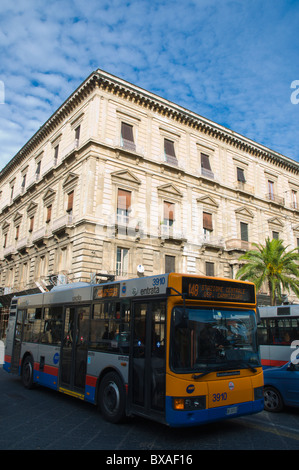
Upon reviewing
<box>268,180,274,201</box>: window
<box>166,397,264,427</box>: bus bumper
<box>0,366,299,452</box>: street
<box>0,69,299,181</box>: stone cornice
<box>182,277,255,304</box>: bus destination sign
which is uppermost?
<box>0,69,299,181</box>: stone cornice

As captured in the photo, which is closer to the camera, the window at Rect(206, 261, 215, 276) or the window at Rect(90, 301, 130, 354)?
the window at Rect(90, 301, 130, 354)

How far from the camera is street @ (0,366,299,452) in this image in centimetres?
530

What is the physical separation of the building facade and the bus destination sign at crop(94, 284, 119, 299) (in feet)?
39.1

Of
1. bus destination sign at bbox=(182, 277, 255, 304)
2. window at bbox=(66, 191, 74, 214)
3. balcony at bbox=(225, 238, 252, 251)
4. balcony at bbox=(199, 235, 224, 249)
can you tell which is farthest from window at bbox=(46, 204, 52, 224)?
bus destination sign at bbox=(182, 277, 255, 304)

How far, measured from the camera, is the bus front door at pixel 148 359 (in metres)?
5.73

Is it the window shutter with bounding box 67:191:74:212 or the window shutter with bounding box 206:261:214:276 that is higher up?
the window shutter with bounding box 67:191:74:212

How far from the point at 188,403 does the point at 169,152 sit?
21770mm

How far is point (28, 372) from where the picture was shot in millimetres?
10266

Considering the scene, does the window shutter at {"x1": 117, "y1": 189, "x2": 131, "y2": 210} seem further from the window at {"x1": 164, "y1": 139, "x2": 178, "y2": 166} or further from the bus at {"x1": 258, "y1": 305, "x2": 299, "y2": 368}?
the bus at {"x1": 258, "y1": 305, "x2": 299, "y2": 368}

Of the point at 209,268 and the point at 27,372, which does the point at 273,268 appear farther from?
the point at 27,372

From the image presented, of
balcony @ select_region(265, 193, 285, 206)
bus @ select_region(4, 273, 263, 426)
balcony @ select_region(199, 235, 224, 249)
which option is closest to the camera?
bus @ select_region(4, 273, 263, 426)

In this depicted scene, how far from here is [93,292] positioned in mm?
7980

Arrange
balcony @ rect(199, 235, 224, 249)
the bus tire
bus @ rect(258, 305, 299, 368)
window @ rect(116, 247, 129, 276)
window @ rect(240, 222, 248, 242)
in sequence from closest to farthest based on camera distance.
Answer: bus @ rect(258, 305, 299, 368)
the bus tire
window @ rect(116, 247, 129, 276)
balcony @ rect(199, 235, 224, 249)
window @ rect(240, 222, 248, 242)

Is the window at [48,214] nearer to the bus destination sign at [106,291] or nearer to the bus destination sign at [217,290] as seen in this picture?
the bus destination sign at [106,291]
